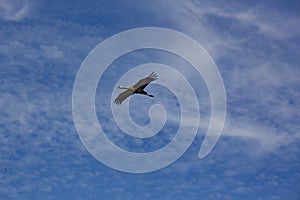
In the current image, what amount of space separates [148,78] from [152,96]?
4.15 meters

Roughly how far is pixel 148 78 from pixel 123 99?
A: 21.2ft

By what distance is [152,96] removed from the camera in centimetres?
9494

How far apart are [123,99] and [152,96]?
154 inches

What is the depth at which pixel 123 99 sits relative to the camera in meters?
96.5

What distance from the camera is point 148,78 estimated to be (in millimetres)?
91375
